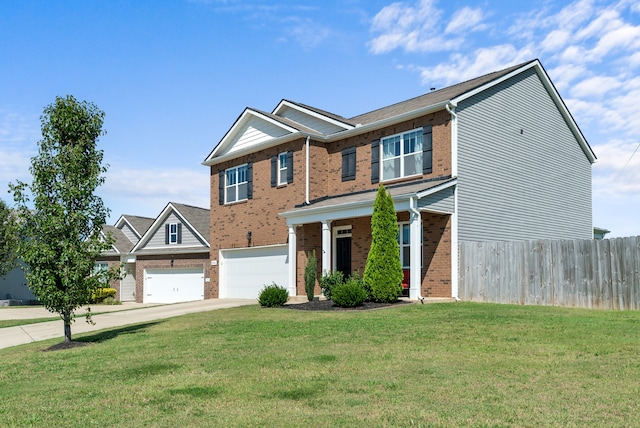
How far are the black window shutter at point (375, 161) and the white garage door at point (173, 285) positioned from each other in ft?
41.8

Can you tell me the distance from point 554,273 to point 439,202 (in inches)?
155

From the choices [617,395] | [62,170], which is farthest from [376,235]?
[617,395]

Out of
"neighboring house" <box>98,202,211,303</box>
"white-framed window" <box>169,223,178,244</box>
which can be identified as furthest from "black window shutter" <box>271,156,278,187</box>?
"white-framed window" <box>169,223,178,244</box>

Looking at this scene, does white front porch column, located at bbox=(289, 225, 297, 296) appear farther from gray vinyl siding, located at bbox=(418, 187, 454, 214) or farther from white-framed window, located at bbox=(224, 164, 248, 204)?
gray vinyl siding, located at bbox=(418, 187, 454, 214)

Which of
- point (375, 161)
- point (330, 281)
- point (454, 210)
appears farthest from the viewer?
point (375, 161)

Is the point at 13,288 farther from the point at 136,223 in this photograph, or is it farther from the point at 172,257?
the point at 172,257

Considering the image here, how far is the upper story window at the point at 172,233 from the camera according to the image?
32.5 metres

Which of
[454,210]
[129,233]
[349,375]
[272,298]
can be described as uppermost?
[129,233]

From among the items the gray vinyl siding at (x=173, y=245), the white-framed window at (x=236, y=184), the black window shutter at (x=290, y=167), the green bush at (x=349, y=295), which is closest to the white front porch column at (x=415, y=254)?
the green bush at (x=349, y=295)

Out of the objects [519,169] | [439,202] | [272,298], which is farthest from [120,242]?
[519,169]

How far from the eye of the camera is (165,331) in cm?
1423

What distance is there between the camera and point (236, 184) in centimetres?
2673

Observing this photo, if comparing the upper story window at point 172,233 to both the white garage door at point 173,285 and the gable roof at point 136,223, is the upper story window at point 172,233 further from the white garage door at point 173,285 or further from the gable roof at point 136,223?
the gable roof at point 136,223

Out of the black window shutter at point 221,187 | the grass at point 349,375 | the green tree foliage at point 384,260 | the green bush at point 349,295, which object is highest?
the black window shutter at point 221,187
